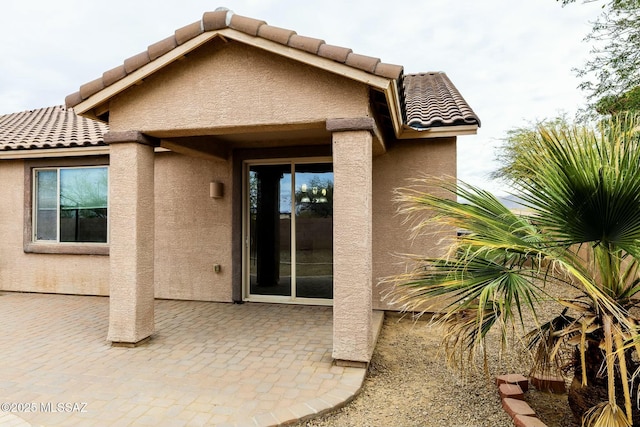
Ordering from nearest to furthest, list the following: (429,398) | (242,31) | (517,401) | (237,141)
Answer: (517,401) → (429,398) → (242,31) → (237,141)

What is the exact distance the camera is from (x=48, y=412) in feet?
13.6

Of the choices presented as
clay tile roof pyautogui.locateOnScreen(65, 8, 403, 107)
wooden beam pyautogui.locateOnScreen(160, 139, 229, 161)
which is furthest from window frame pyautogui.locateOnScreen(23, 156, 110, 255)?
clay tile roof pyautogui.locateOnScreen(65, 8, 403, 107)

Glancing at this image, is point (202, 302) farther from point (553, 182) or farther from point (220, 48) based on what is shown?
point (553, 182)

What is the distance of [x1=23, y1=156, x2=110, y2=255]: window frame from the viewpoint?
10.1 m

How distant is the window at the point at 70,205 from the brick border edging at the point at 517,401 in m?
10.1

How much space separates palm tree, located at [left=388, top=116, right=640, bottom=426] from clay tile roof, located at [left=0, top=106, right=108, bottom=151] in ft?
28.9

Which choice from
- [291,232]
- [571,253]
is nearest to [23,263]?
[291,232]

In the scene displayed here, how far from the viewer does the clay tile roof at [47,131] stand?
→ 389 inches

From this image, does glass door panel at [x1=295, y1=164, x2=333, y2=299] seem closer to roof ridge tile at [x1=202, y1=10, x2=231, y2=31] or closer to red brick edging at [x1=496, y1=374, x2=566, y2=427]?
roof ridge tile at [x1=202, y1=10, x2=231, y2=31]

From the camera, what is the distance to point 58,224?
10508 millimetres

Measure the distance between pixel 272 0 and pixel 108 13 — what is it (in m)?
7.22

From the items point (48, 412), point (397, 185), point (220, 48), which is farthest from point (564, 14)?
point (48, 412)

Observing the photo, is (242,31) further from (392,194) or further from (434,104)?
(434,104)

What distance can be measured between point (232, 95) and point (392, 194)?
14.0 ft
